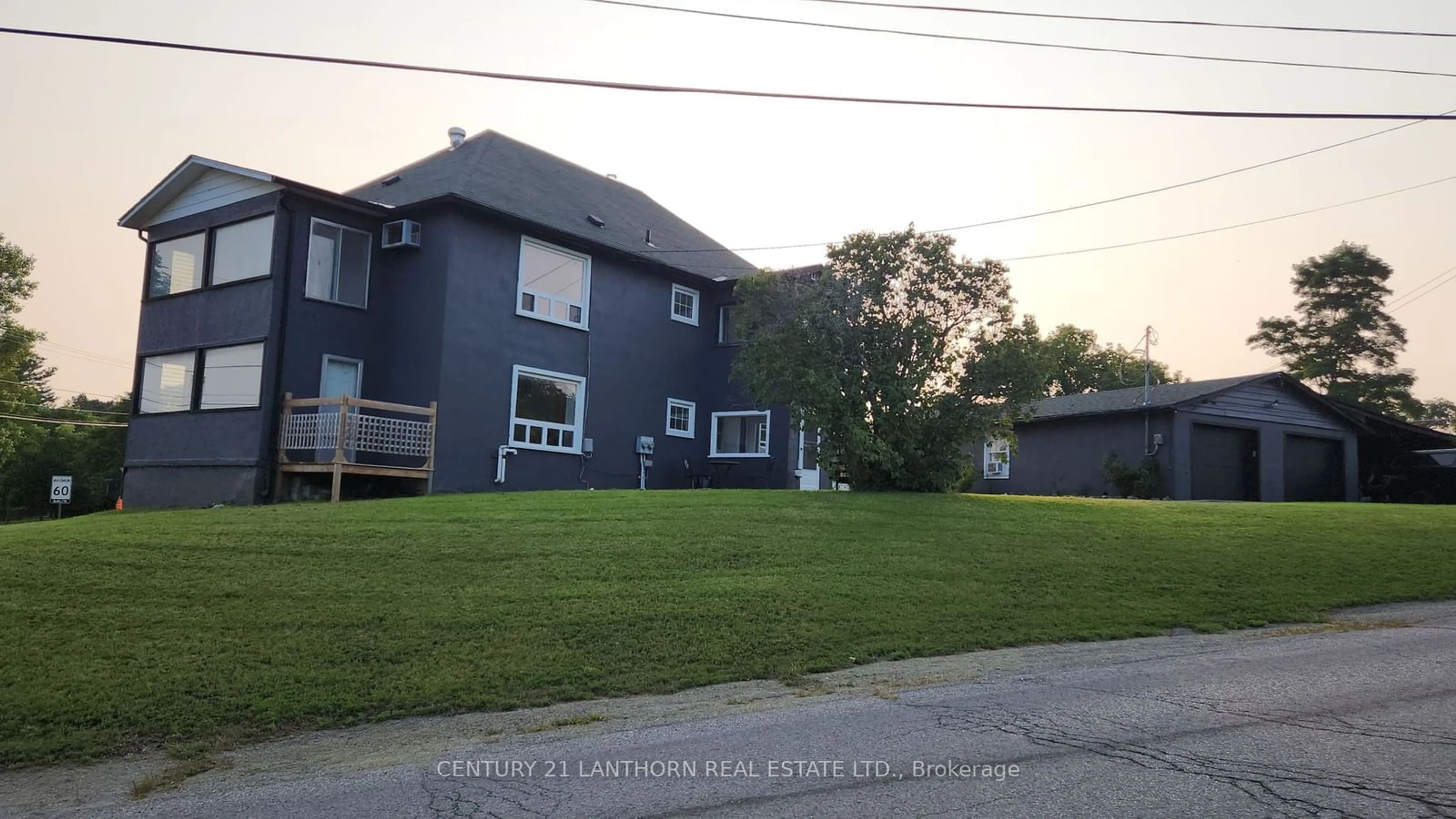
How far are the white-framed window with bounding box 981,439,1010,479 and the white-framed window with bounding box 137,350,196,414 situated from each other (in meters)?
21.8

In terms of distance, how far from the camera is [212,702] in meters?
6.47

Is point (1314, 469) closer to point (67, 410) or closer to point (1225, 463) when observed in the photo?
point (1225, 463)

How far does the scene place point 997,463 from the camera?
31094 mm

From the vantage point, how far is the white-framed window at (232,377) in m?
17.6

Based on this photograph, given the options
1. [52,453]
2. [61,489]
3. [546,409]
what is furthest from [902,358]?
[52,453]

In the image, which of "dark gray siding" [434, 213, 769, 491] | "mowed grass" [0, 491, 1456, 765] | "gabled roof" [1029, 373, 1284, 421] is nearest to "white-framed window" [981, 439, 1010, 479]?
"gabled roof" [1029, 373, 1284, 421]

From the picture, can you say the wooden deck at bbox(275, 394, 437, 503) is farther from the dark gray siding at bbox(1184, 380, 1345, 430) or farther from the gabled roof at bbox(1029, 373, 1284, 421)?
the dark gray siding at bbox(1184, 380, 1345, 430)

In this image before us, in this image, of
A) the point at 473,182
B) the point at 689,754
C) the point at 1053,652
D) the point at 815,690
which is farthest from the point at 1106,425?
the point at 689,754

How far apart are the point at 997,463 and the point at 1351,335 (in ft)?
79.4

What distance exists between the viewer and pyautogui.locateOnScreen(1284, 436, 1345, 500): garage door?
27.7 m

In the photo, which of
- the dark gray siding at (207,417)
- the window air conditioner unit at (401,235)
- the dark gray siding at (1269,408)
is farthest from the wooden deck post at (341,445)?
the dark gray siding at (1269,408)

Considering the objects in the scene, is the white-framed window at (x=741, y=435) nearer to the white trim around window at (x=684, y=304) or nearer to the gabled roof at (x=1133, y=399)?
the white trim around window at (x=684, y=304)

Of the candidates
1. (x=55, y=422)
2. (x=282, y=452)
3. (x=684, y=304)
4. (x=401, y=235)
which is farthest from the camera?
(x=55, y=422)

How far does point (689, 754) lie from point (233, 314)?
16020mm
